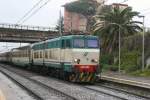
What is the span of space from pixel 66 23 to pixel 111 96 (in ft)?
320

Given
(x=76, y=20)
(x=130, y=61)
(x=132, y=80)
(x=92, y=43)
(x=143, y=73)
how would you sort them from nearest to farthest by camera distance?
1. (x=92, y=43)
2. (x=132, y=80)
3. (x=143, y=73)
4. (x=130, y=61)
5. (x=76, y=20)

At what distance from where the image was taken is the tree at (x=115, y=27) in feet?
175

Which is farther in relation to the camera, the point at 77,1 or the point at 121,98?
the point at 77,1

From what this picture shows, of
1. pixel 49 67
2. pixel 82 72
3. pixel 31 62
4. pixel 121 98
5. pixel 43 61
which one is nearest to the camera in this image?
pixel 121 98

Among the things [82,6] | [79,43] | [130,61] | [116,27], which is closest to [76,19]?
[82,6]

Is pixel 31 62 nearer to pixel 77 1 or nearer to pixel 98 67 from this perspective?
pixel 98 67

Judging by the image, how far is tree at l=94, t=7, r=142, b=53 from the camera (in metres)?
53.2

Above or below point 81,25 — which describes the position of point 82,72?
below

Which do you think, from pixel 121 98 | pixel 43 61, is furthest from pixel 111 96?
pixel 43 61

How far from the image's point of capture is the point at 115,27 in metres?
53.1

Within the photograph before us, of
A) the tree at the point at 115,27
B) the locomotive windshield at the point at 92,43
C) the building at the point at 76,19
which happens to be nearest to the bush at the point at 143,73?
the tree at the point at 115,27

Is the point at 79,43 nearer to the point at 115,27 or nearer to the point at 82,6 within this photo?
the point at 115,27

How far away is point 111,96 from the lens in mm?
19172

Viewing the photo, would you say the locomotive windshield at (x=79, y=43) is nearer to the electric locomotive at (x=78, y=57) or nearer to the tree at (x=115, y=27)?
the electric locomotive at (x=78, y=57)
